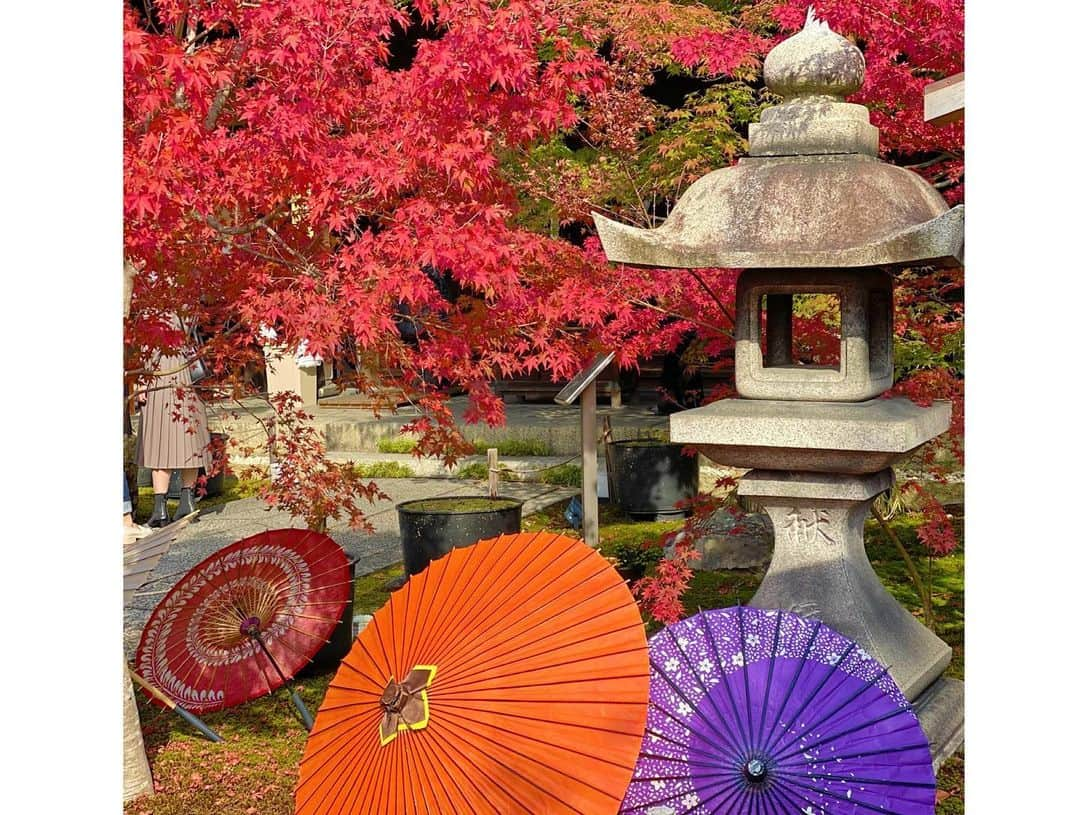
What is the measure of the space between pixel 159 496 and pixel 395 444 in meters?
3.45

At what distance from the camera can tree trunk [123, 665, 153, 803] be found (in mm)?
4270

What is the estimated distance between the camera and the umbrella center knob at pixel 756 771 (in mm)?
3104

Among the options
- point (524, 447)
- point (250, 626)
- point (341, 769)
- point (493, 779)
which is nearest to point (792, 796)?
point (493, 779)

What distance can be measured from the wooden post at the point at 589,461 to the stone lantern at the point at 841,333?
3299 mm

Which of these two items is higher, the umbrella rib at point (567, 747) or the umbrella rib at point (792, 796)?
the umbrella rib at point (567, 747)

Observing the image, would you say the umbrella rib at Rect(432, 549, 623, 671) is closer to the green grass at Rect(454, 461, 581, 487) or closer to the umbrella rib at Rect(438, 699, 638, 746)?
the umbrella rib at Rect(438, 699, 638, 746)

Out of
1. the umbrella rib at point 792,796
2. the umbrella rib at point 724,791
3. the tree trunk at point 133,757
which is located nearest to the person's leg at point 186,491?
the tree trunk at point 133,757

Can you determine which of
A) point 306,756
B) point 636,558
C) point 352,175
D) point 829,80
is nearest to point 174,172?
point 352,175

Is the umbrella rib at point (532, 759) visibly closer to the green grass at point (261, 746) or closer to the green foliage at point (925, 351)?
the green grass at point (261, 746)

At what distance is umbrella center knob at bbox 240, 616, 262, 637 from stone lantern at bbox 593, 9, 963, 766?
6.34 ft

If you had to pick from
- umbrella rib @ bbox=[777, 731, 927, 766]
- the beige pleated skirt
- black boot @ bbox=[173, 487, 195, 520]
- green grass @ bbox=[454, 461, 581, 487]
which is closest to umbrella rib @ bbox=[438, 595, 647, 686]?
umbrella rib @ bbox=[777, 731, 927, 766]

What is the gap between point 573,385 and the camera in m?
7.41

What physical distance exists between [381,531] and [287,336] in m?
4.94

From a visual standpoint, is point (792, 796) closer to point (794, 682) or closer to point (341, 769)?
point (794, 682)
